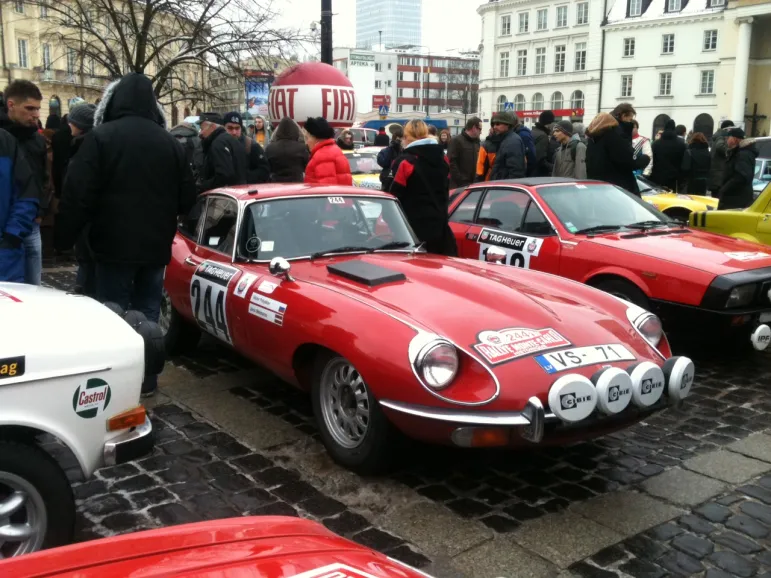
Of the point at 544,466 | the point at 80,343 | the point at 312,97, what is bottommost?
the point at 544,466

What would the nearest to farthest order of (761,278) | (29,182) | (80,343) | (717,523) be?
1. (80,343)
2. (717,523)
3. (29,182)
4. (761,278)

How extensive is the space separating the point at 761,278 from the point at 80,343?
489 cm

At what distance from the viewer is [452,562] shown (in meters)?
3.15

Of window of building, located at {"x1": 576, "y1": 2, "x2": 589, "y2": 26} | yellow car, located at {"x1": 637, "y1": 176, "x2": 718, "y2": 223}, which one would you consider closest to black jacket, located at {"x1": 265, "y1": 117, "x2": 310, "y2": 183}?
yellow car, located at {"x1": 637, "y1": 176, "x2": 718, "y2": 223}

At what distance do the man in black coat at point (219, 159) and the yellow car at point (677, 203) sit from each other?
6.94 meters

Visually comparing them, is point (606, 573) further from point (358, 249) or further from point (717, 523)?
point (358, 249)

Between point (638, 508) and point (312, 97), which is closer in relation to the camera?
point (638, 508)

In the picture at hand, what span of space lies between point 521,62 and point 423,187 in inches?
3080

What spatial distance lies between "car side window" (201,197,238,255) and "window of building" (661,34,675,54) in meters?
67.9

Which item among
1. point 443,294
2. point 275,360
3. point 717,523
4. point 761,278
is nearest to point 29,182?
point 275,360

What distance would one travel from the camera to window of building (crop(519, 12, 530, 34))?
78062 mm

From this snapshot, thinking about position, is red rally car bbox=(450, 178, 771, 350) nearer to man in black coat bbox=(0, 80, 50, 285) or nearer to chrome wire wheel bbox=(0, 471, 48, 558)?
man in black coat bbox=(0, 80, 50, 285)

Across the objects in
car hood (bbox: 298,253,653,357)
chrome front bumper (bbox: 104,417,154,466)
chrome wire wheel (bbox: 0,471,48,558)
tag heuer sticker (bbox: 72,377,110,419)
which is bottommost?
chrome wire wheel (bbox: 0,471,48,558)

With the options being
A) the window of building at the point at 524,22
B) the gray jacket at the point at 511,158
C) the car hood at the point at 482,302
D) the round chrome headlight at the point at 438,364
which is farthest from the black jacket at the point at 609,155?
the window of building at the point at 524,22
